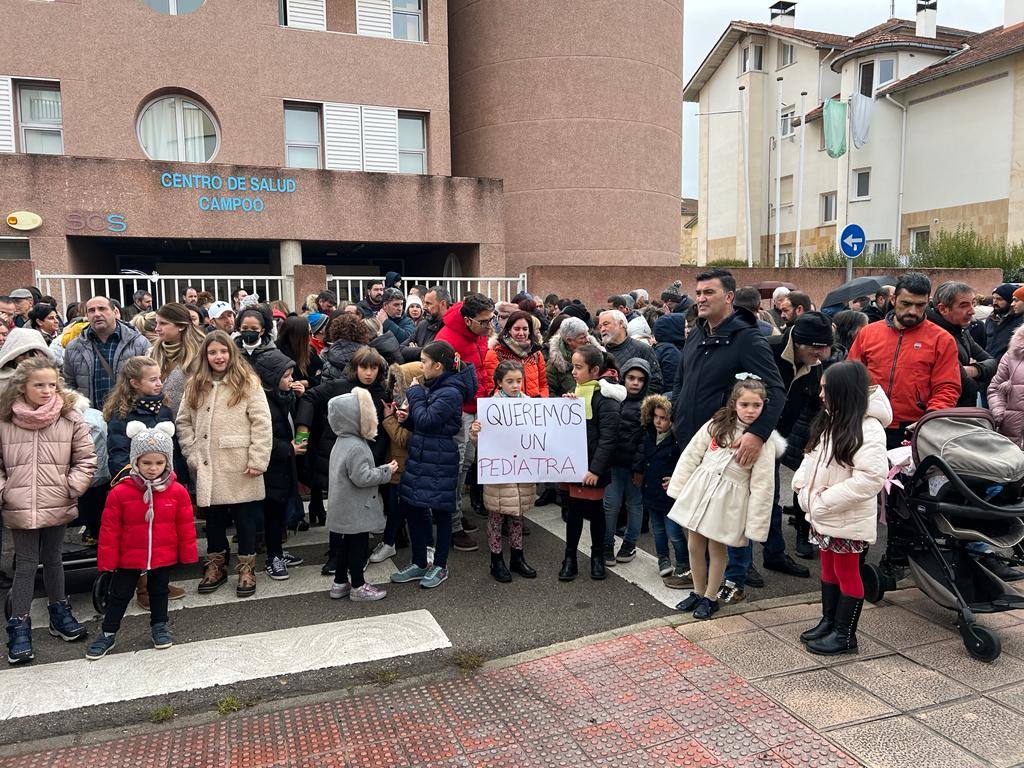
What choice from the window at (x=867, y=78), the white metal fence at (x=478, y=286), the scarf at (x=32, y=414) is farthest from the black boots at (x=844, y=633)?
the window at (x=867, y=78)

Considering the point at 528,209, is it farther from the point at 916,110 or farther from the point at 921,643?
the point at 916,110

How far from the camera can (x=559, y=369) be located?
679cm

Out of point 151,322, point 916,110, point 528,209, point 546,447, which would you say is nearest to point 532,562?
point 546,447

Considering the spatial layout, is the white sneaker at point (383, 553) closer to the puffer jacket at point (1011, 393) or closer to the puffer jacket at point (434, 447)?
the puffer jacket at point (434, 447)

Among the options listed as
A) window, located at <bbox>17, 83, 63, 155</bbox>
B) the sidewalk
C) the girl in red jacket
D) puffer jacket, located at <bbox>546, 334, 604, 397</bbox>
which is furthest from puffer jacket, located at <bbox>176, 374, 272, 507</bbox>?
window, located at <bbox>17, 83, 63, 155</bbox>

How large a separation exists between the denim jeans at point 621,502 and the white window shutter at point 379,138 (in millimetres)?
13541

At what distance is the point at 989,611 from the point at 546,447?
2.89 metres

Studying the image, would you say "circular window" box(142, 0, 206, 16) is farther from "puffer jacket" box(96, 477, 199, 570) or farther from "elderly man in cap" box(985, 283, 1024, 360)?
"elderly man in cap" box(985, 283, 1024, 360)

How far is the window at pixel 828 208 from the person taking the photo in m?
33.3

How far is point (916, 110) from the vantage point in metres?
30.6

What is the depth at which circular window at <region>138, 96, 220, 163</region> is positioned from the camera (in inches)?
627

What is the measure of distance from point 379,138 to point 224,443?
13683 mm

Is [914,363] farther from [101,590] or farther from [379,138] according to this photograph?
[379,138]

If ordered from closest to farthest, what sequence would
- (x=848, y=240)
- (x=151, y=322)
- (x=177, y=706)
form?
(x=177, y=706) → (x=151, y=322) → (x=848, y=240)
